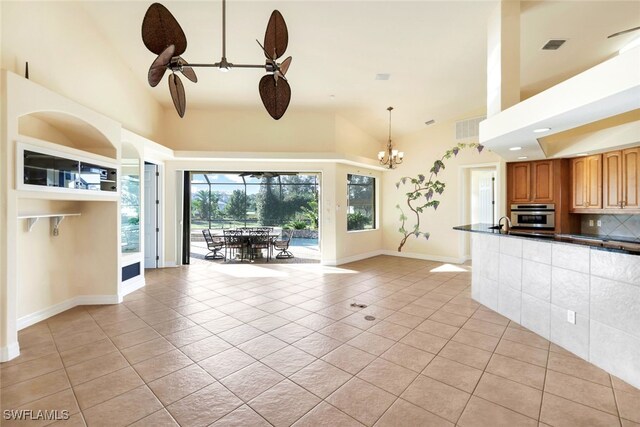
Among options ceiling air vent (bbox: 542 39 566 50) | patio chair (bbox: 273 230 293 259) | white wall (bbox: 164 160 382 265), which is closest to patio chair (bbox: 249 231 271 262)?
patio chair (bbox: 273 230 293 259)

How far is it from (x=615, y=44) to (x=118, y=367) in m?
7.59

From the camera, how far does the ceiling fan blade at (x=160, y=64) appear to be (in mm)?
1826

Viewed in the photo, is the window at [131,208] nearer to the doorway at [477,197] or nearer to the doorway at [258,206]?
the doorway at [258,206]

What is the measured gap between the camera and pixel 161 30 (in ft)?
6.20

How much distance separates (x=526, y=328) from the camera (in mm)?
3398

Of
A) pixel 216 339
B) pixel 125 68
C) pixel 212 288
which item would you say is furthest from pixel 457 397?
pixel 125 68

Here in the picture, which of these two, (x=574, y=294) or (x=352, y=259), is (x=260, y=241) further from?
(x=574, y=294)

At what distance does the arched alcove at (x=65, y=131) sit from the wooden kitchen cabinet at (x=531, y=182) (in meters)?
7.48

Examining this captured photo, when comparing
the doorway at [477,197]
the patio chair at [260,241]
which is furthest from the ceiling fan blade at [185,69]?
the doorway at [477,197]

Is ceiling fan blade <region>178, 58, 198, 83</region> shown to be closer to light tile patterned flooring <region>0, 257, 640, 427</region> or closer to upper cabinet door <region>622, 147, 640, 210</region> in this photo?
light tile patterned flooring <region>0, 257, 640, 427</region>

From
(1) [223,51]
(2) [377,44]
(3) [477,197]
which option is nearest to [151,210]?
(1) [223,51]

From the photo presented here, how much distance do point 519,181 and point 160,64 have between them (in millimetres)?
6710

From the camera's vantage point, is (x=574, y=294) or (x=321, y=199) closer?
(x=574, y=294)

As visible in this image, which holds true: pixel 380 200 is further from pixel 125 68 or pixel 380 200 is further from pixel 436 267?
pixel 125 68
